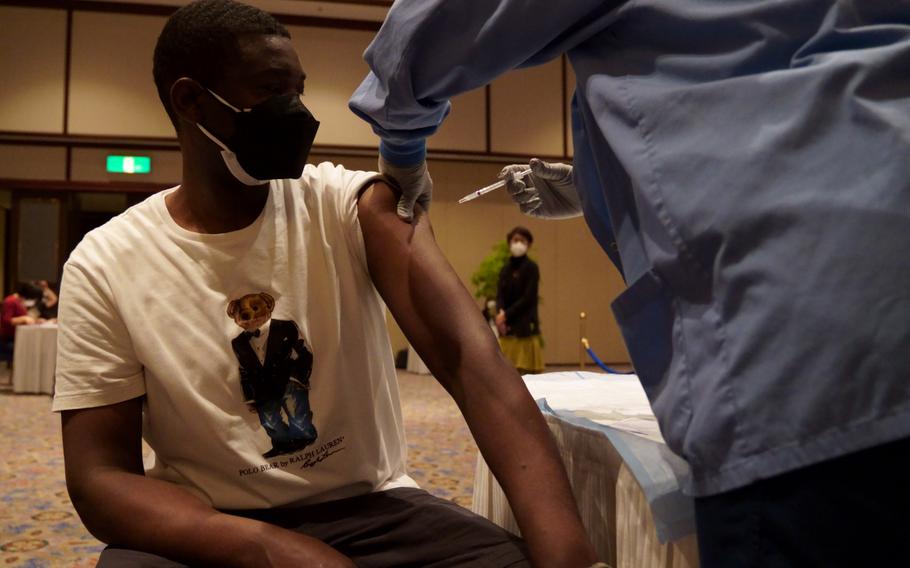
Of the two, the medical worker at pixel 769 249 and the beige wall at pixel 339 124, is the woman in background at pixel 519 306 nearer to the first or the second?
the beige wall at pixel 339 124

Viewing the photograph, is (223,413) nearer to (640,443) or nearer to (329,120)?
(640,443)

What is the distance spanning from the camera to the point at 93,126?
7.75 m

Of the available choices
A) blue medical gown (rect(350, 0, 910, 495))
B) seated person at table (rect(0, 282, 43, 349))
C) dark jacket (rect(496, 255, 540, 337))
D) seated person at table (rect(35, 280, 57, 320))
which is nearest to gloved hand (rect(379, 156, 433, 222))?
blue medical gown (rect(350, 0, 910, 495))

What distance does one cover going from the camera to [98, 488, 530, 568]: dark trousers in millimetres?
923

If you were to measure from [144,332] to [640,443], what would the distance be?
630mm

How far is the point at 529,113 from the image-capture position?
8773 mm

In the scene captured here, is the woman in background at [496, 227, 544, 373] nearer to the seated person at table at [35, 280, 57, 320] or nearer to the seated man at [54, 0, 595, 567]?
the seated person at table at [35, 280, 57, 320]

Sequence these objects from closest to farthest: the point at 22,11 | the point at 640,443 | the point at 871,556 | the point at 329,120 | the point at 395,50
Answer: the point at 871,556
the point at 395,50
the point at 640,443
the point at 22,11
the point at 329,120

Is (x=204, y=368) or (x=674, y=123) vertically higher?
(x=674, y=123)

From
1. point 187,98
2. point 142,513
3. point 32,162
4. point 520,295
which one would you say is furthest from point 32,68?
point 142,513

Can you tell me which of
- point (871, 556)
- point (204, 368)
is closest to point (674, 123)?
point (871, 556)

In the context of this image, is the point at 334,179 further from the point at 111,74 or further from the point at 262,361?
the point at 111,74

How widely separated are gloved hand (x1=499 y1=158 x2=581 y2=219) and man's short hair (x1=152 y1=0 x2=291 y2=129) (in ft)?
1.69

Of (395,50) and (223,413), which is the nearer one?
(395,50)
